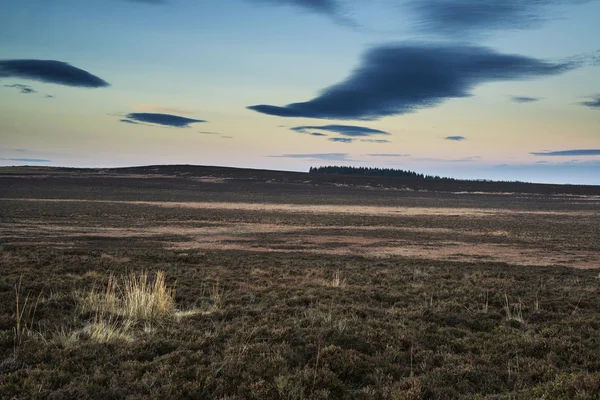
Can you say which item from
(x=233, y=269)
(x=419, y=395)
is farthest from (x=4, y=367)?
(x=233, y=269)

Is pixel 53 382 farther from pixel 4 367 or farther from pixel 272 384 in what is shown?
pixel 272 384

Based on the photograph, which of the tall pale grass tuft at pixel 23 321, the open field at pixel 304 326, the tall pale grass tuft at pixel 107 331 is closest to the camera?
the open field at pixel 304 326

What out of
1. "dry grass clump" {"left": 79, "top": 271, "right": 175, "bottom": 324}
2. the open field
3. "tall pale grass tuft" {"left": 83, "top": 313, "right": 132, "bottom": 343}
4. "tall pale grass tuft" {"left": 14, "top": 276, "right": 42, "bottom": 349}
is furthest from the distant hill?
"tall pale grass tuft" {"left": 83, "top": 313, "right": 132, "bottom": 343}

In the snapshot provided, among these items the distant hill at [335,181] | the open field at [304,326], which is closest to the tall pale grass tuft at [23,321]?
the open field at [304,326]

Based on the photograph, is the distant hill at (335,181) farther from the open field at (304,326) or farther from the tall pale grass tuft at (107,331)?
the tall pale grass tuft at (107,331)

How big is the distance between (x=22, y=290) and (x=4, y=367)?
5362 millimetres

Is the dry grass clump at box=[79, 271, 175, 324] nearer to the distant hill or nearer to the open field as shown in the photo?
the open field

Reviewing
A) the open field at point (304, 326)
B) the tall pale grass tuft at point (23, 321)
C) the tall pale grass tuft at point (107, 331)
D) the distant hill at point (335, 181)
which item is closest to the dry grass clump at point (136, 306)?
the open field at point (304, 326)

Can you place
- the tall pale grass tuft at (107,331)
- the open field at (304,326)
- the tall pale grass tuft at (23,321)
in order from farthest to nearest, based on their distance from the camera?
the tall pale grass tuft at (107,331), the tall pale grass tuft at (23,321), the open field at (304,326)

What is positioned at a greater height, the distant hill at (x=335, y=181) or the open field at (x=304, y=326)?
the distant hill at (x=335, y=181)

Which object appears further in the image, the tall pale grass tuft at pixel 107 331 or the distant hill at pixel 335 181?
the distant hill at pixel 335 181

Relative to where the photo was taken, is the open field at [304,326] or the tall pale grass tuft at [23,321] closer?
the open field at [304,326]

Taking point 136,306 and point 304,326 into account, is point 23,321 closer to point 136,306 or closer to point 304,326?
point 136,306

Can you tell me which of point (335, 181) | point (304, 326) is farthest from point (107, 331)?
point (335, 181)
